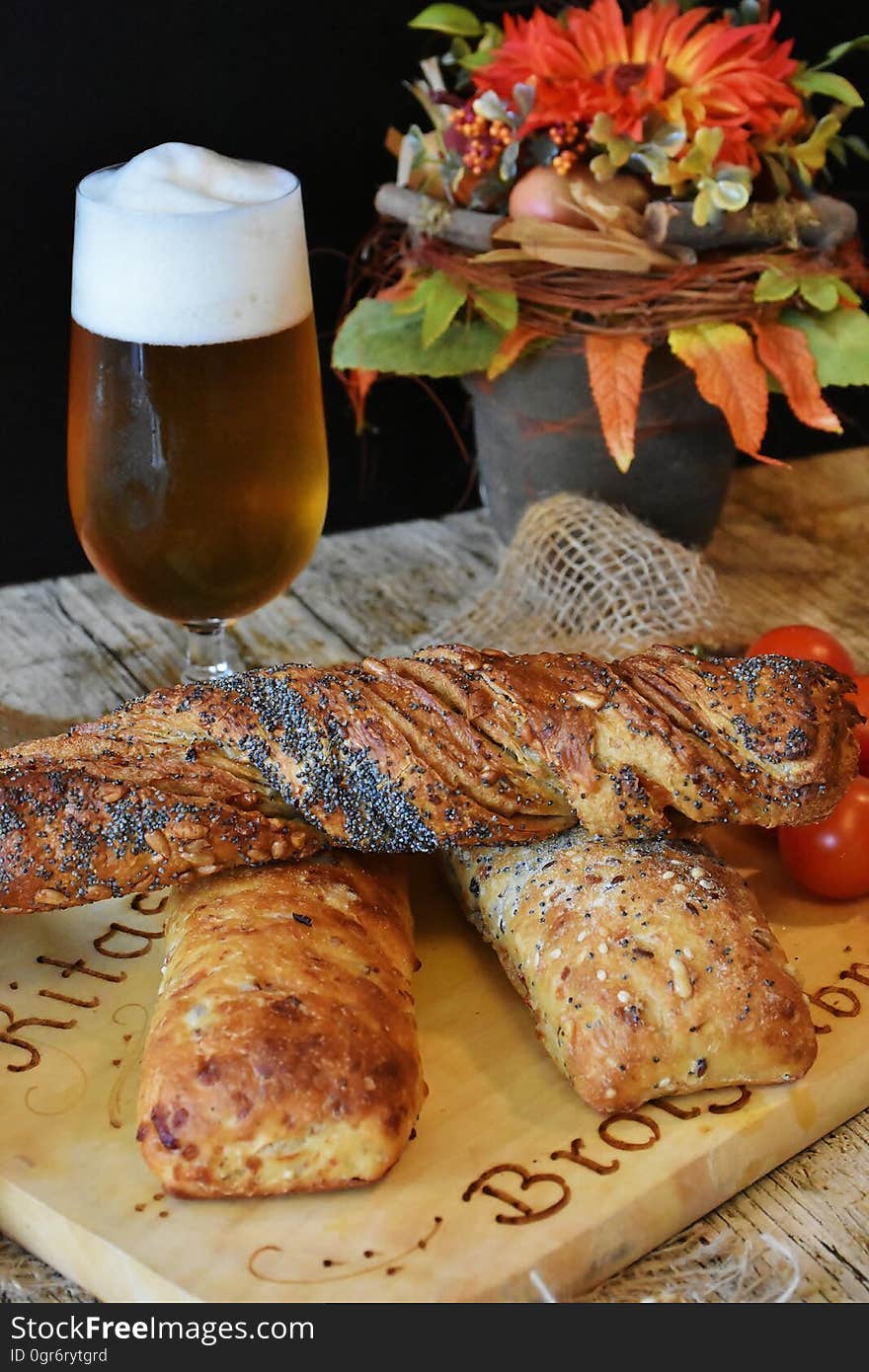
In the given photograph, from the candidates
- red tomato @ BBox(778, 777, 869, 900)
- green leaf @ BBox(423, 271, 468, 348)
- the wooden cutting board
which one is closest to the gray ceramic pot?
green leaf @ BBox(423, 271, 468, 348)

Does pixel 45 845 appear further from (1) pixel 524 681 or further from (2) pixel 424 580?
(2) pixel 424 580

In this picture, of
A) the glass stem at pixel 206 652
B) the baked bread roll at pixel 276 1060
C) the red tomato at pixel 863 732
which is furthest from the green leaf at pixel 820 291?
the baked bread roll at pixel 276 1060

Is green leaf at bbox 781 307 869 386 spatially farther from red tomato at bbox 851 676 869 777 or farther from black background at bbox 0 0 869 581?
A: black background at bbox 0 0 869 581

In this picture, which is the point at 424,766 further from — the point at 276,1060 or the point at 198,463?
the point at 198,463

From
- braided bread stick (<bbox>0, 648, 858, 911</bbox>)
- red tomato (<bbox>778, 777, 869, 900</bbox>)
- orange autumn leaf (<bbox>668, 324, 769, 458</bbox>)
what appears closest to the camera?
braided bread stick (<bbox>0, 648, 858, 911</bbox>)

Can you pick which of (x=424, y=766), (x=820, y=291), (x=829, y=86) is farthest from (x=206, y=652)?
(x=829, y=86)
